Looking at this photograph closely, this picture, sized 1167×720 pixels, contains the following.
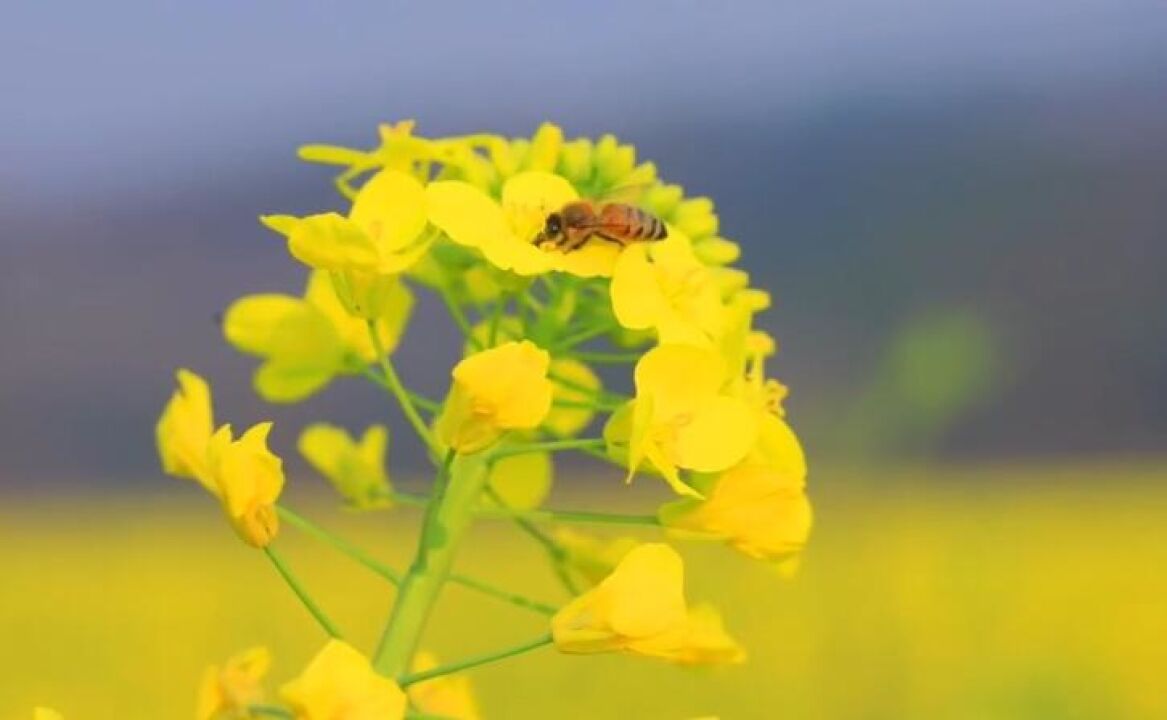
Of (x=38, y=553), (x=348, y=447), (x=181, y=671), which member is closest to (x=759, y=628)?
(x=181, y=671)

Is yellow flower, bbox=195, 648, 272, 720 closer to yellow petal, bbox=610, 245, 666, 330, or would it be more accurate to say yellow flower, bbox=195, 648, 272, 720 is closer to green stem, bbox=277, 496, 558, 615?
green stem, bbox=277, 496, 558, 615

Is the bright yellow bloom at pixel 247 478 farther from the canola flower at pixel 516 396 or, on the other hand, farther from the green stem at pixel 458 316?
the green stem at pixel 458 316

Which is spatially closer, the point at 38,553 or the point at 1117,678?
the point at 1117,678

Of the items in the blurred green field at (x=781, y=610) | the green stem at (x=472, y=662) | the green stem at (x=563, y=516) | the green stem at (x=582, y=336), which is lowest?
the blurred green field at (x=781, y=610)

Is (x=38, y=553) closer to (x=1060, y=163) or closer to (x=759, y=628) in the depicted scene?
(x=759, y=628)

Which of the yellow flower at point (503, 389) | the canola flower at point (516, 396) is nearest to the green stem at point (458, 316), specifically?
the canola flower at point (516, 396)

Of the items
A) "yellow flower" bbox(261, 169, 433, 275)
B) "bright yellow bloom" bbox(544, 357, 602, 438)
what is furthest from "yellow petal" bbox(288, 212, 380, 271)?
"bright yellow bloom" bbox(544, 357, 602, 438)

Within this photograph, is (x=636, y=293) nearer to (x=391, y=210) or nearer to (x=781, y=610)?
(x=391, y=210)
